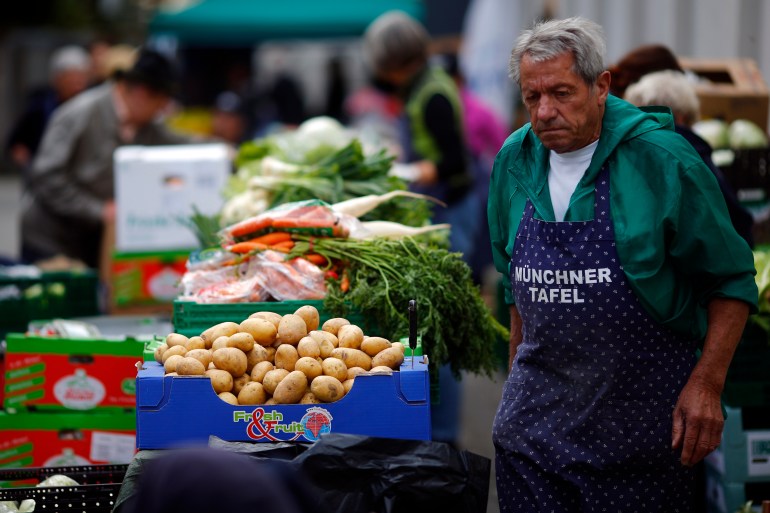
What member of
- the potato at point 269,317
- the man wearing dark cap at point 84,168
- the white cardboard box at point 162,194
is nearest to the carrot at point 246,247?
the potato at point 269,317

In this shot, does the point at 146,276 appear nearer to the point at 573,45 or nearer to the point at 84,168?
the point at 84,168

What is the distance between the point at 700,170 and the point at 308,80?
61.7ft

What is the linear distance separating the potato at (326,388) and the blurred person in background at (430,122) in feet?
12.8

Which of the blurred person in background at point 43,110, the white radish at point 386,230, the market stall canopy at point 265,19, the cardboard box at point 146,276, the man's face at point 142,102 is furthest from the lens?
the market stall canopy at point 265,19

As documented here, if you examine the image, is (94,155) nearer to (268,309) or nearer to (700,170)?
(268,309)

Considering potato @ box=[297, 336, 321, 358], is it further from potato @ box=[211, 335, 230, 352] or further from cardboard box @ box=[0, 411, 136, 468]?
cardboard box @ box=[0, 411, 136, 468]

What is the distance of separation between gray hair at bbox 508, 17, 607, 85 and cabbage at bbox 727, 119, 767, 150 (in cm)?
288

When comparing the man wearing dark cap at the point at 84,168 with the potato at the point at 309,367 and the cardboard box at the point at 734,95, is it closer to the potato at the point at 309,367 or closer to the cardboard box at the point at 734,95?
the cardboard box at the point at 734,95

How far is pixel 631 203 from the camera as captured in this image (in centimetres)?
304

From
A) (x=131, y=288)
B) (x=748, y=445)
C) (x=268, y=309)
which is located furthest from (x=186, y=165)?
(x=748, y=445)

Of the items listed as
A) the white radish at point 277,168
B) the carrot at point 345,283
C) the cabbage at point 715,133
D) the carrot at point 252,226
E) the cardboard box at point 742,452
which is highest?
the cabbage at point 715,133

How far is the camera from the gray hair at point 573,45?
10.0ft

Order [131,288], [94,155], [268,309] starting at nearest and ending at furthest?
1. [268,309]
2. [131,288]
3. [94,155]

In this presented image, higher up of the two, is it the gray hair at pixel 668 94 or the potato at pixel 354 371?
the gray hair at pixel 668 94
